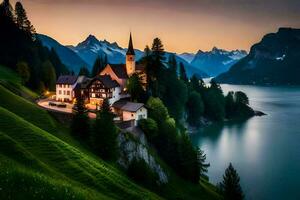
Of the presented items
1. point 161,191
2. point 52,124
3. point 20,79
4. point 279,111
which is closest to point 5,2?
point 20,79

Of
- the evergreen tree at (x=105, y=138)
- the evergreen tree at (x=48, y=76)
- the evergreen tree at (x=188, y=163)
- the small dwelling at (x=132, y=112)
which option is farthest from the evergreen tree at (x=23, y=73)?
the evergreen tree at (x=188, y=163)

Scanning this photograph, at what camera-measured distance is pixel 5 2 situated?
125875 millimetres

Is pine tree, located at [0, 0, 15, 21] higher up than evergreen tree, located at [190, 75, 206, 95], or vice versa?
pine tree, located at [0, 0, 15, 21]

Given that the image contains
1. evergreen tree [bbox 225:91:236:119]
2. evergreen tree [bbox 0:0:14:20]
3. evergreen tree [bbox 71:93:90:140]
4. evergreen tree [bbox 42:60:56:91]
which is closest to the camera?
evergreen tree [bbox 71:93:90:140]

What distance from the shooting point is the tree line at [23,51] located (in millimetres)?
101188

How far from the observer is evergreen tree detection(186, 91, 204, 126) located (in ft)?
471

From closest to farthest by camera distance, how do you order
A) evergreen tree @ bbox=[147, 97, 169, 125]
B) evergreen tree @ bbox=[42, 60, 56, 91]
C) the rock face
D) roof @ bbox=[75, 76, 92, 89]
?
the rock face, evergreen tree @ bbox=[147, 97, 169, 125], roof @ bbox=[75, 76, 92, 89], evergreen tree @ bbox=[42, 60, 56, 91]

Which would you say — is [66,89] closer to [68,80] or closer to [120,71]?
[68,80]

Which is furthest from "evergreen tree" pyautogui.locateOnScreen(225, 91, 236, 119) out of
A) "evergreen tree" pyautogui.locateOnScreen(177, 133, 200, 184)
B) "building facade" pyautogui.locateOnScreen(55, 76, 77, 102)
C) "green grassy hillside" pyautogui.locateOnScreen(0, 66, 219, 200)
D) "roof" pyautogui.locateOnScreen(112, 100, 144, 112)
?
"green grassy hillside" pyautogui.locateOnScreen(0, 66, 219, 200)

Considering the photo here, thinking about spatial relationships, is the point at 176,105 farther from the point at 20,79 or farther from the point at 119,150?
the point at 119,150

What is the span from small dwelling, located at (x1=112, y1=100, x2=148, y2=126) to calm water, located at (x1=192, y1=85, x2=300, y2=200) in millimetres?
22054

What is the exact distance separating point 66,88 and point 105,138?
136ft

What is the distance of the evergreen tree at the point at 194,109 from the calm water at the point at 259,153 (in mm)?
6285

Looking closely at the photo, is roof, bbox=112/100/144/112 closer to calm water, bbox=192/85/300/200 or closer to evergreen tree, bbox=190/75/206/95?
calm water, bbox=192/85/300/200
